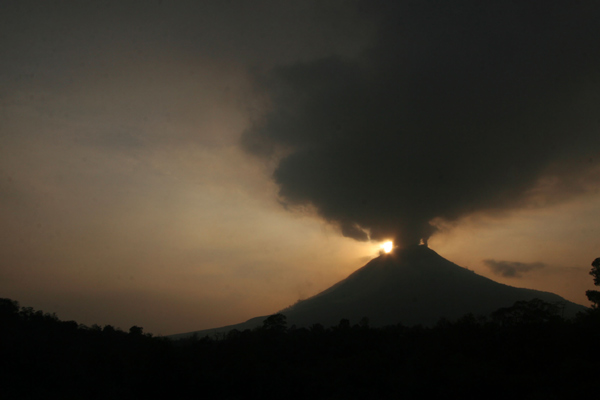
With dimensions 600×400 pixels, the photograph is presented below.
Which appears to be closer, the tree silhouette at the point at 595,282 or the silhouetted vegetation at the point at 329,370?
the silhouetted vegetation at the point at 329,370

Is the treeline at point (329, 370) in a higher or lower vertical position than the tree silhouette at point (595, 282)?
lower

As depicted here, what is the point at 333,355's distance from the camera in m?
58.6

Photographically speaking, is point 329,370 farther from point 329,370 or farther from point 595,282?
point 595,282

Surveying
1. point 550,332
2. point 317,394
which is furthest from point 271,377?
point 550,332

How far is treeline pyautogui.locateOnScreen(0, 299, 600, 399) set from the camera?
37000 mm

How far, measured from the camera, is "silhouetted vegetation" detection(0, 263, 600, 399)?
3703cm

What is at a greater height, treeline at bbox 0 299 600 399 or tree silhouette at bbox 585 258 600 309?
tree silhouette at bbox 585 258 600 309

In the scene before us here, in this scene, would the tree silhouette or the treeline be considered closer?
the treeline

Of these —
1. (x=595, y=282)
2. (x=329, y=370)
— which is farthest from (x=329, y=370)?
(x=595, y=282)

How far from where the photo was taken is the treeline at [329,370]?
37.0m

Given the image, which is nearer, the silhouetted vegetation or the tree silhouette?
the silhouetted vegetation

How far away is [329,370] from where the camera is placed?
1837 inches

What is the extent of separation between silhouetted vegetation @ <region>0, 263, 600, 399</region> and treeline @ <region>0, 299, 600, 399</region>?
0.11 metres

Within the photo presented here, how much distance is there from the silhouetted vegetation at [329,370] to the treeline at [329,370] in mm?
109
